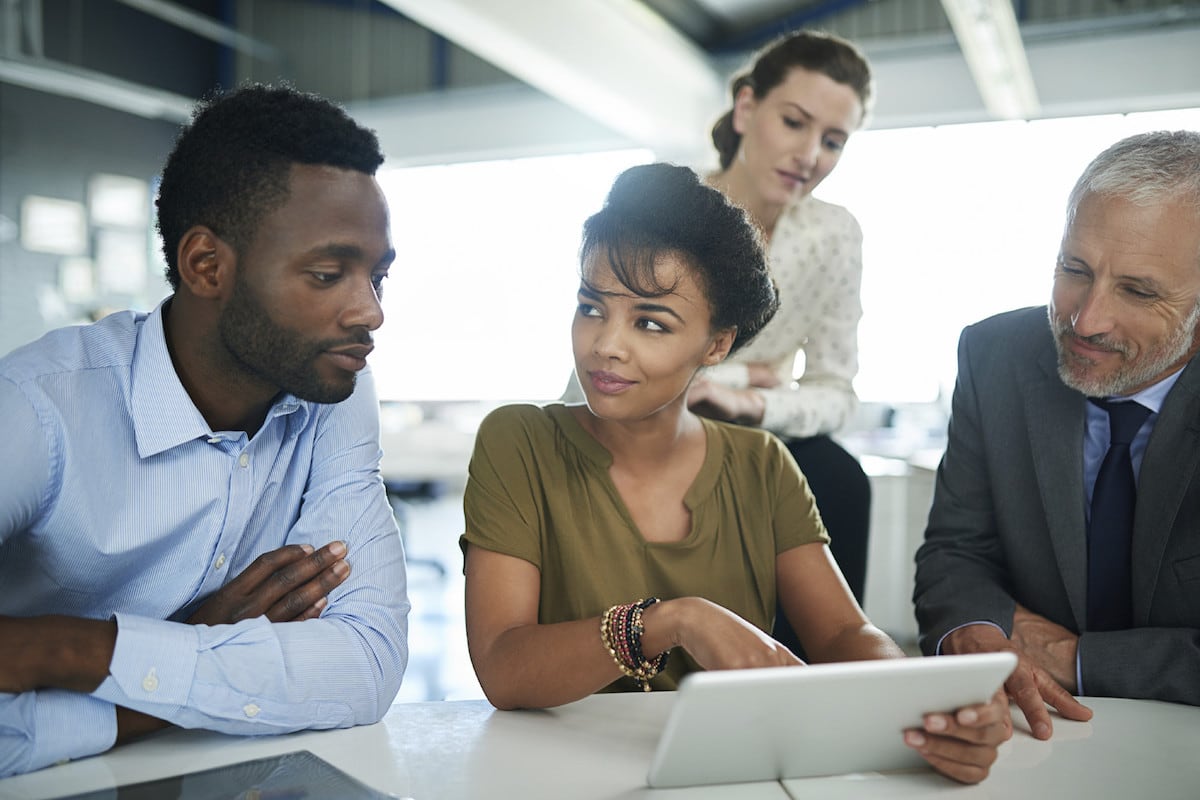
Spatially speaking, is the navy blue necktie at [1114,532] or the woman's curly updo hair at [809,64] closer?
the navy blue necktie at [1114,532]

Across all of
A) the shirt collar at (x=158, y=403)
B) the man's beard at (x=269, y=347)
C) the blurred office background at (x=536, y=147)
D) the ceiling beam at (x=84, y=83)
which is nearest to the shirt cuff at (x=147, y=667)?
the shirt collar at (x=158, y=403)

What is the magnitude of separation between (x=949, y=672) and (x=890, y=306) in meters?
7.98

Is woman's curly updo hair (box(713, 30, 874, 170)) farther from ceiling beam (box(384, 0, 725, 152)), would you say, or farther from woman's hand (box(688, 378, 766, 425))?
ceiling beam (box(384, 0, 725, 152))

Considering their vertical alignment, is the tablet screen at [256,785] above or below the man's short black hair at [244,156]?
below

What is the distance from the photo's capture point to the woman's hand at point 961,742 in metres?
1.05

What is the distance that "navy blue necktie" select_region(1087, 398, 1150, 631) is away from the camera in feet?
5.77

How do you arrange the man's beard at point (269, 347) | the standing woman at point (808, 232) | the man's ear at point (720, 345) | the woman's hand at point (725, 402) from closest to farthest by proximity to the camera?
1. the man's beard at point (269, 347)
2. the man's ear at point (720, 345)
3. the woman's hand at point (725, 402)
4. the standing woman at point (808, 232)

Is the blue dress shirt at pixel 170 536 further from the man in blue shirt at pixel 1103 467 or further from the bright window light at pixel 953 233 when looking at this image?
the bright window light at pixel 953 233

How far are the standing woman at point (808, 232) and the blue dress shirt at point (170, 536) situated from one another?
1114 mm

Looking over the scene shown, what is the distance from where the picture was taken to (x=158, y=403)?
1.37 m

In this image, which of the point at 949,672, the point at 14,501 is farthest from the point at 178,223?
the point at 949,672

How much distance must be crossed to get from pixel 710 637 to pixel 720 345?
69cm

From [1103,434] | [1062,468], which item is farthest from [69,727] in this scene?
[1103,434]

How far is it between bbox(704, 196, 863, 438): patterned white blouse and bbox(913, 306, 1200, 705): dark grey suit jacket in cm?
51
